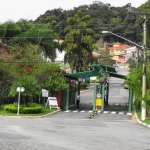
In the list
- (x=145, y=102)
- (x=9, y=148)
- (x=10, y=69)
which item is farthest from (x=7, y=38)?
(x=9, y=148)

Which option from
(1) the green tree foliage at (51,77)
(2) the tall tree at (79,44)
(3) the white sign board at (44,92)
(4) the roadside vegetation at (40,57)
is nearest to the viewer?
(4) the roadside vegetation at (40,57)

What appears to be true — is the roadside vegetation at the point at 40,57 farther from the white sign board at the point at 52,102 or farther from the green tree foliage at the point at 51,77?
the white sign board at the point at 52,102

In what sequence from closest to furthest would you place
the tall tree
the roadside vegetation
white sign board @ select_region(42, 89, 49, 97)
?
the roadside vegetation, white sign board @ select_region(42, 89, 49, 97), the tall tree

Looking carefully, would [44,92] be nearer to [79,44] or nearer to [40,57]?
[40,57]

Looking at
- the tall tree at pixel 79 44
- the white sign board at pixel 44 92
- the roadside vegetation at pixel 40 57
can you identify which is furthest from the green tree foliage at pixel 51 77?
the tall tree at pixel 79 44

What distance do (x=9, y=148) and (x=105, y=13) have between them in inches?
6302

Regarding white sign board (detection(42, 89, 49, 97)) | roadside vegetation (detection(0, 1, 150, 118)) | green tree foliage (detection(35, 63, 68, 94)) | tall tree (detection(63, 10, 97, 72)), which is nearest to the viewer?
roadside vegetation (detection(0, 1, 150, 118))

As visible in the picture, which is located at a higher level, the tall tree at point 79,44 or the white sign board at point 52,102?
the tall tree at point 79,44

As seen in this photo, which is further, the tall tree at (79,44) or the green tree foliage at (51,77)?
the tall tree at (79,44)

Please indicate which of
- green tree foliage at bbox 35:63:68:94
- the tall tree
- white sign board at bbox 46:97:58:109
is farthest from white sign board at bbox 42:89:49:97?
the tall tree

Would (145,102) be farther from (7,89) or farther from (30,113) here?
(7,89)

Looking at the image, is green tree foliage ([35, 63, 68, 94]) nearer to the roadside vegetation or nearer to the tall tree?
the roadside vegetation

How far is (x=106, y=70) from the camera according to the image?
143ft

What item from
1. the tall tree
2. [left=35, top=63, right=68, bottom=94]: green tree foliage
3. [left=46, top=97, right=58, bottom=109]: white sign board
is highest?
the tall tree
